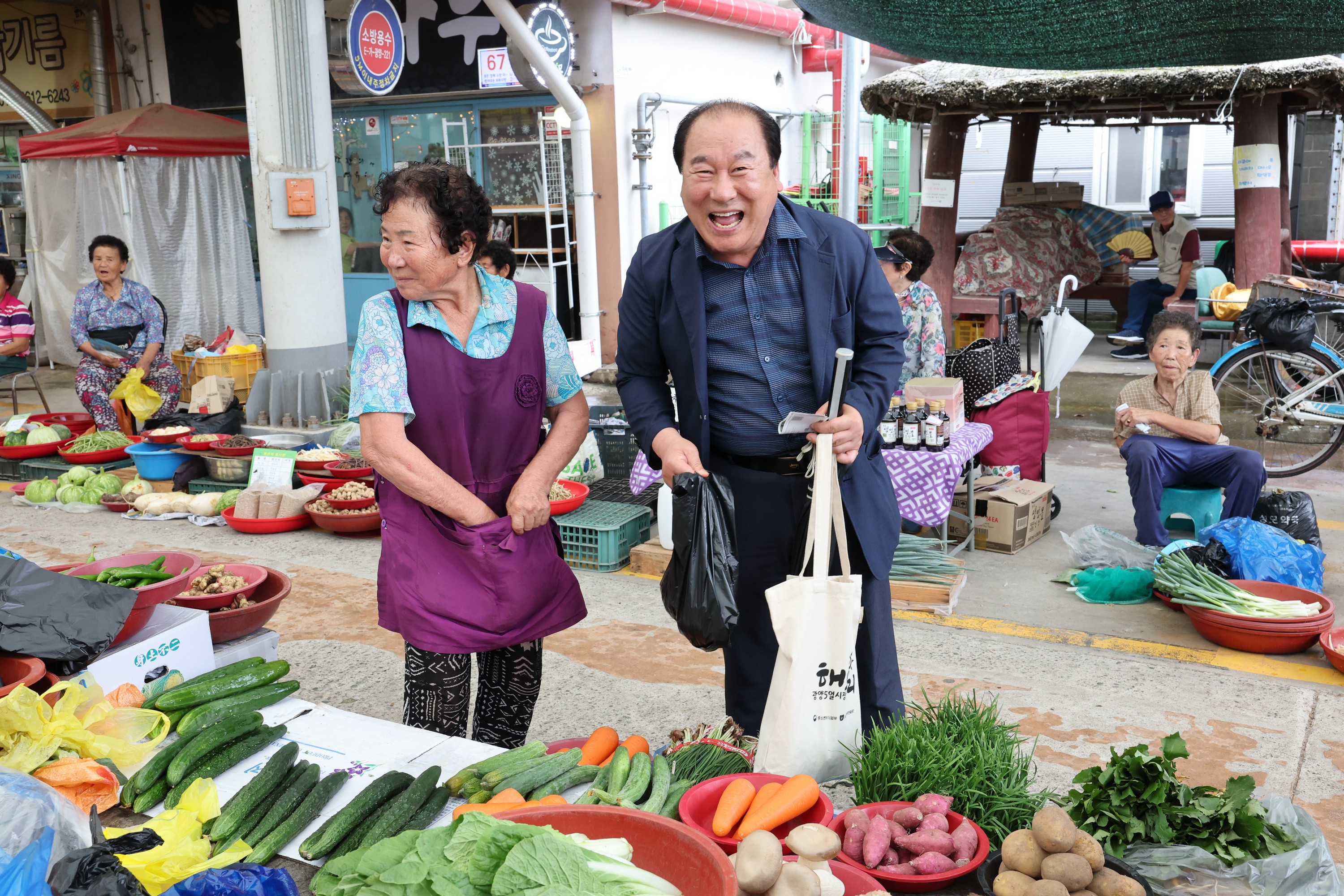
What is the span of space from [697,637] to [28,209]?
13.2m

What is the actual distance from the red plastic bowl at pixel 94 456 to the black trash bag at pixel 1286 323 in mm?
8260

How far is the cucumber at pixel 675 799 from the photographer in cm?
243

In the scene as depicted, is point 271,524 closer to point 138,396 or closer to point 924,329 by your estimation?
point 138,396

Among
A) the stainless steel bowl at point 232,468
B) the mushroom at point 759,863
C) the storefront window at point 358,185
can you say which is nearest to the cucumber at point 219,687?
the mushroom at point 759,863

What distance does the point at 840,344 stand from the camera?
301cm

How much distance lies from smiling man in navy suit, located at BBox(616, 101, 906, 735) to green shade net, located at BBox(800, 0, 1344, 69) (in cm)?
48

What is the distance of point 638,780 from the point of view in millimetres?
2492

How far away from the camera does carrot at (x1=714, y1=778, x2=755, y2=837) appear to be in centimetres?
232

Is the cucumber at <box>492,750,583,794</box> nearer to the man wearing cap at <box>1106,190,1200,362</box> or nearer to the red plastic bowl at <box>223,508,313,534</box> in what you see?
the red plastic bowl at <box>223,508,313,534</box>

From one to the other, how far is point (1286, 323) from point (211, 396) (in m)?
7.95

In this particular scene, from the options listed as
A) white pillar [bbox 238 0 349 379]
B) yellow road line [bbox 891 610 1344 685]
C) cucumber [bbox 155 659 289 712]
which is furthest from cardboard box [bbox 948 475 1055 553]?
white pillar [bbox 238 0 349 379]

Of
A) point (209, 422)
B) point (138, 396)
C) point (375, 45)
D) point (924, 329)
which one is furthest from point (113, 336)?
point (924, 329)

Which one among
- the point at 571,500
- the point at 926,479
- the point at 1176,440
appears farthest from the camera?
the point at 571,500

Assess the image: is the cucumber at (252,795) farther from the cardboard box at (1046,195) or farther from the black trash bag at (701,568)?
the cardboard box at (1046,195)
